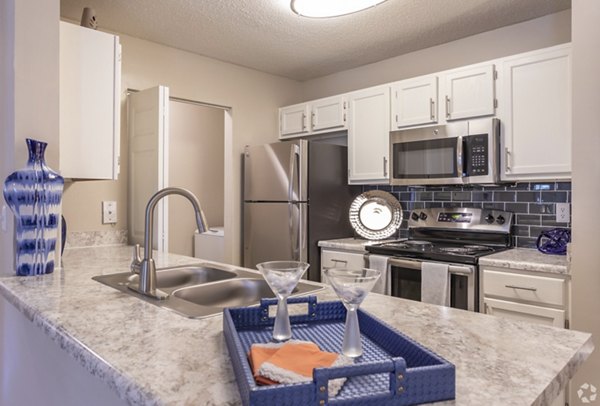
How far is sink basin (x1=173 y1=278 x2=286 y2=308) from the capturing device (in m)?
1.62

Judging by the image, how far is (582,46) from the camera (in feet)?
6.39

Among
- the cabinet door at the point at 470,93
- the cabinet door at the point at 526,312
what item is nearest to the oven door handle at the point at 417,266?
the cabinet door at the point at 526,312

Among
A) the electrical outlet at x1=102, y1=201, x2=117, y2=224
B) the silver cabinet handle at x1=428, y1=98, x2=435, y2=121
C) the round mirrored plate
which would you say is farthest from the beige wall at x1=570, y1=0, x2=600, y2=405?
the electrical outlet at x1=102, y1=201, x2=117, y2=224

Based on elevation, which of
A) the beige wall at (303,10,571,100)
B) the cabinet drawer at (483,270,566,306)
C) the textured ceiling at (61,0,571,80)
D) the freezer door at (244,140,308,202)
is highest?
the textured ceiling at (61,0,571,80)

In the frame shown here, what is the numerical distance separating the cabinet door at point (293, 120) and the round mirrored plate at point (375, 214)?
848 mm

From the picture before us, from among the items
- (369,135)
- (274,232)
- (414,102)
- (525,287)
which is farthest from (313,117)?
(525,287)

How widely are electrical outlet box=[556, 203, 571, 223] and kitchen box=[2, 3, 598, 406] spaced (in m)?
0.75

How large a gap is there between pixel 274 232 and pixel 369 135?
1.10 m

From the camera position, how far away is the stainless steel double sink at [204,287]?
1.28 meters

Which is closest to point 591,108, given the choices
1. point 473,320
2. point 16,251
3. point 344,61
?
point 473,320

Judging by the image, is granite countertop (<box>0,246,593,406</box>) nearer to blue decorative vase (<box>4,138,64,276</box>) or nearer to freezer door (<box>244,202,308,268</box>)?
blue decorative vase (<box>4,138,64,276</box>)

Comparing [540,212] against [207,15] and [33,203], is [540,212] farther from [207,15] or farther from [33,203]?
[33,203]

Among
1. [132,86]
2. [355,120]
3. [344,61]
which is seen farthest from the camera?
[344,61]

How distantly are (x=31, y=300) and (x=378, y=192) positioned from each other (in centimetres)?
277
